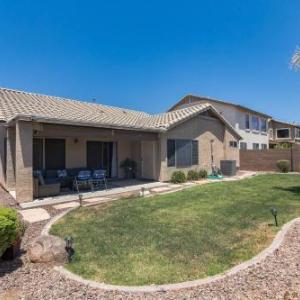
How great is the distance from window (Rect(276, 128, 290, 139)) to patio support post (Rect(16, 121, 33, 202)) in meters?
42.2

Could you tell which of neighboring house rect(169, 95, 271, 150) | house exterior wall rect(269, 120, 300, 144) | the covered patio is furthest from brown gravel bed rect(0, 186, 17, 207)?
house exterior wall rect(269, 120, 300, 144)

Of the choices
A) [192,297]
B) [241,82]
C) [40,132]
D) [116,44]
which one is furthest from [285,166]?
[192,297]

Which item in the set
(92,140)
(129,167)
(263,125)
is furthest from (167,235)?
(263,125)

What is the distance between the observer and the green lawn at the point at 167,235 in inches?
175

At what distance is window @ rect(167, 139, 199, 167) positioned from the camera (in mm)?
16094

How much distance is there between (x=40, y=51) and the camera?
17.5 metres

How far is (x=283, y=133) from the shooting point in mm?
42531

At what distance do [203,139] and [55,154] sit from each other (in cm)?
1053

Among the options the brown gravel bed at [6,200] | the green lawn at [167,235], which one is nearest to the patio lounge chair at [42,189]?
the brown gravel bed at [6,200]

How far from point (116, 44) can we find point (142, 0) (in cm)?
569

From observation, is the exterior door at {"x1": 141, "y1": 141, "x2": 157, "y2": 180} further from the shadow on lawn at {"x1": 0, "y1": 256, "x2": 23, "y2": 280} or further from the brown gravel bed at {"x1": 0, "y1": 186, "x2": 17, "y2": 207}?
the shadow on lawn at {"x1": 0, "y1": 256, "x2": 23, "y2": 280}

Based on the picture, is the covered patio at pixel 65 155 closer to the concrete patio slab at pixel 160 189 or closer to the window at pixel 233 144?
the concrete patio slab at pixel 160 189

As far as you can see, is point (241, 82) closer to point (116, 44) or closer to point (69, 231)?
point (116, 44)

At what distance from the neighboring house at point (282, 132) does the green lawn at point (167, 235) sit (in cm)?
3486
